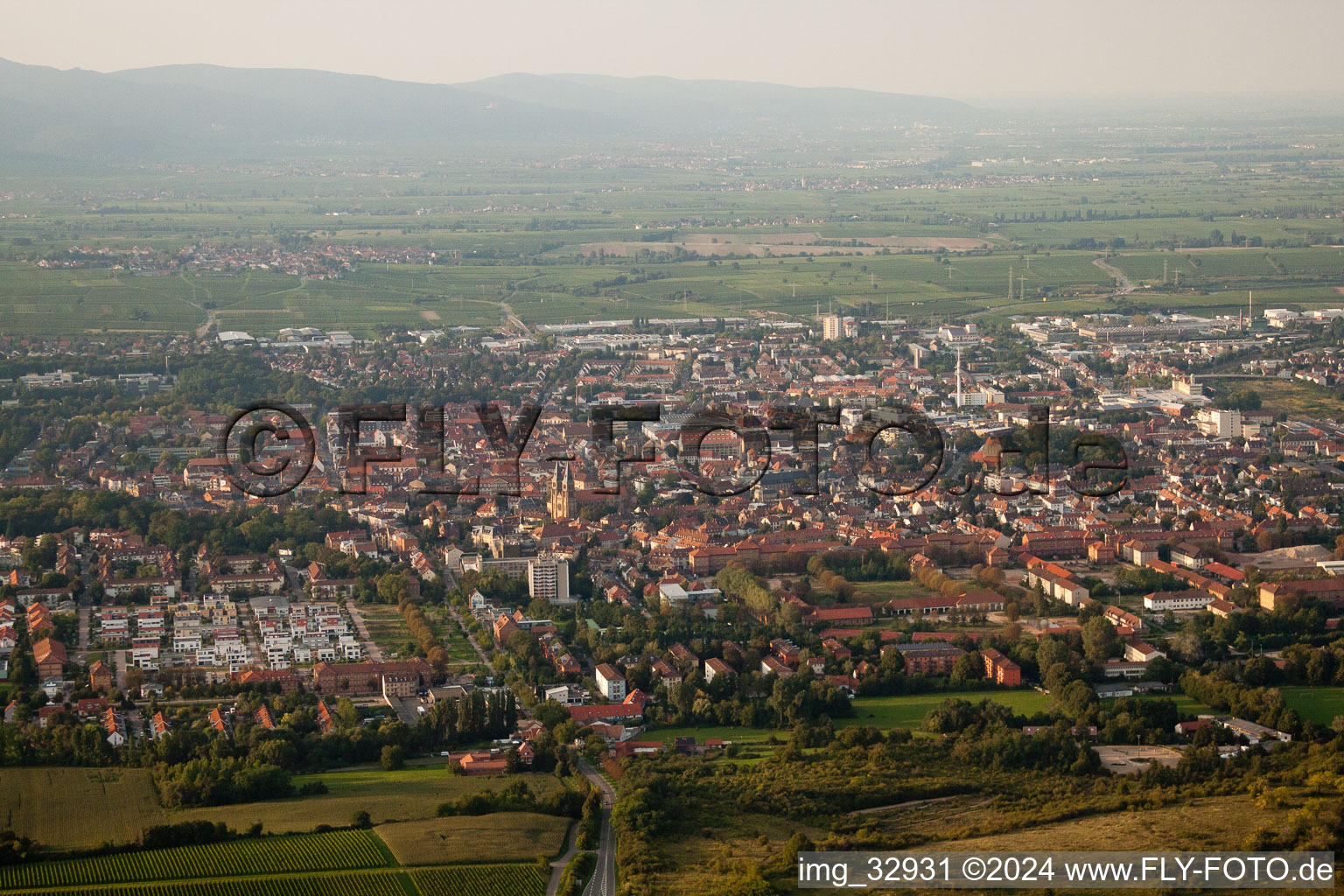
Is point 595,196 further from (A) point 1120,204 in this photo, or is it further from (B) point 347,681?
(B) point 347,681

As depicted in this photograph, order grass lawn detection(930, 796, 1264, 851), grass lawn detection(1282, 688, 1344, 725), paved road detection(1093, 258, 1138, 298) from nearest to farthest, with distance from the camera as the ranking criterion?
1. grass lawn detection(930, 796, 1264, 851)
2. grass lawn detection(1282, 688, 1344, 725)
3. paved road detection(1093, 258, 1138, 298)

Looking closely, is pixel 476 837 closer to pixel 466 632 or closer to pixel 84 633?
pixel 466 632

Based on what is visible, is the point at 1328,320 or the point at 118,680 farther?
the point at 1328,320

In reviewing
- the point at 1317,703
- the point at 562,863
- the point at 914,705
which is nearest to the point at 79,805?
the point at 562,863

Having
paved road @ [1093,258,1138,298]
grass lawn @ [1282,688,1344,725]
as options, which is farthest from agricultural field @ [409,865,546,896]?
paved road @ [1093,258,1138,298]

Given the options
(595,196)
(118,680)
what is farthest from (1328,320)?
(595,196)

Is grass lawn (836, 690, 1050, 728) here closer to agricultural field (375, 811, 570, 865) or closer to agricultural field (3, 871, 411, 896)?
agricultural field (375, 811, 570, 865)
